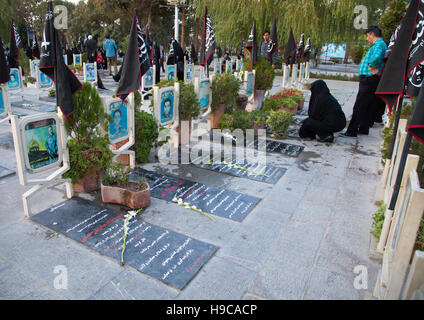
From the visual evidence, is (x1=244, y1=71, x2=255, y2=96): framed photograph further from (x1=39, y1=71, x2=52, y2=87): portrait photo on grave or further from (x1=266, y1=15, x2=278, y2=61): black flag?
(x1=39, y1=71, x2=52, y2=87): portrait photo on grave

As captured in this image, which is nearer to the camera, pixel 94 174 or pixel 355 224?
pixel 355 224

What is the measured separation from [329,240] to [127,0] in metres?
34.5

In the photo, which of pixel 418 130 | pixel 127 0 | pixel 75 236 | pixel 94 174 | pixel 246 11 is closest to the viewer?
pixel 418 130

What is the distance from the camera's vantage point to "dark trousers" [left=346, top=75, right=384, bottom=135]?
25.8 ft

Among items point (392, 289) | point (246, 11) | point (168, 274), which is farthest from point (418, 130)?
point (246, 11)

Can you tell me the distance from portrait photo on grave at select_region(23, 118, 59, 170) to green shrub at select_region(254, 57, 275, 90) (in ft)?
25.1

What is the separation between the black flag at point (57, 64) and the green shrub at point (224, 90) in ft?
13.8

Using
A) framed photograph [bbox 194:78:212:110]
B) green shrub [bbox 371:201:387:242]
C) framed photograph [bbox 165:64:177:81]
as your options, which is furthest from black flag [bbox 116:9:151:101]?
framed photograph [bbox 165:64:177:81]

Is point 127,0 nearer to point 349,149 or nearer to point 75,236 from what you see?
point 349,149

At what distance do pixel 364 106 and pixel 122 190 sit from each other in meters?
6.42

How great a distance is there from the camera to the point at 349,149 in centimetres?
745

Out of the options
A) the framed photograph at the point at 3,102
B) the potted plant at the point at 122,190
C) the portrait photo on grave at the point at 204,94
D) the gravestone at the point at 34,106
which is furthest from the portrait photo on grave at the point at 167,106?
the gravestone at the point at 34,106

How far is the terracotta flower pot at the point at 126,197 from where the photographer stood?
14.1ft
